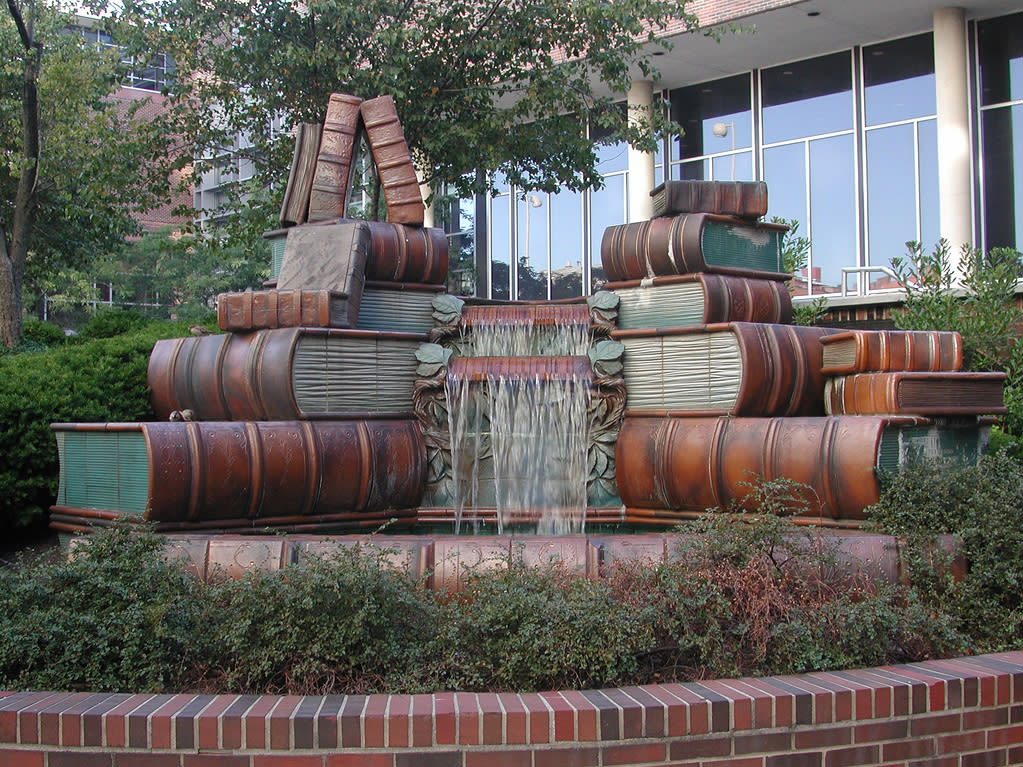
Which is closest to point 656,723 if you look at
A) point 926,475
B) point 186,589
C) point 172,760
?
point 172,760

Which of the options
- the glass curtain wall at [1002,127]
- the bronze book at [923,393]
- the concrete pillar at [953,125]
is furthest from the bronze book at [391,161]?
the glass curtain wall at [1002,127]

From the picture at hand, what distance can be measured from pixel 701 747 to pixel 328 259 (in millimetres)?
4616

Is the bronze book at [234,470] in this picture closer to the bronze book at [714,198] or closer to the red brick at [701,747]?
the bronze book at [714,198]

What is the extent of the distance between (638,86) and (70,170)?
12005 millimetres

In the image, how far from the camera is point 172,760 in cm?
296

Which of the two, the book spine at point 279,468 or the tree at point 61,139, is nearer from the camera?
the book spine at point 279,468

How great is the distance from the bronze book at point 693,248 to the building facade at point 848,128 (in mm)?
9238

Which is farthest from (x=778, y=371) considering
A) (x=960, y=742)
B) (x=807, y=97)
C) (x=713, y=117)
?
(x=713, y=117)

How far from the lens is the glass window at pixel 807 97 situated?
792 inches

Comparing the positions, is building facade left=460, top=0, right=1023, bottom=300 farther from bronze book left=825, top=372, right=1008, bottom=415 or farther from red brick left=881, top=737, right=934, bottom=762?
red brick left=881, top=737, right=934, bottom=762

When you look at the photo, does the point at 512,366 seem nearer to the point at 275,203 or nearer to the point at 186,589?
the point at 186,589

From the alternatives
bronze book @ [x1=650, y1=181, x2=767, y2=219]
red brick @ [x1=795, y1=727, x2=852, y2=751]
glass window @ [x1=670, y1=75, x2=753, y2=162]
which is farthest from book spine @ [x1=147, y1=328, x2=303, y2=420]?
glass window @ [x1=670, y1=75, x2=753, y2=162]

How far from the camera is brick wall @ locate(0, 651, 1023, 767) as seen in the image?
117 inches

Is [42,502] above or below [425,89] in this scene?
below
